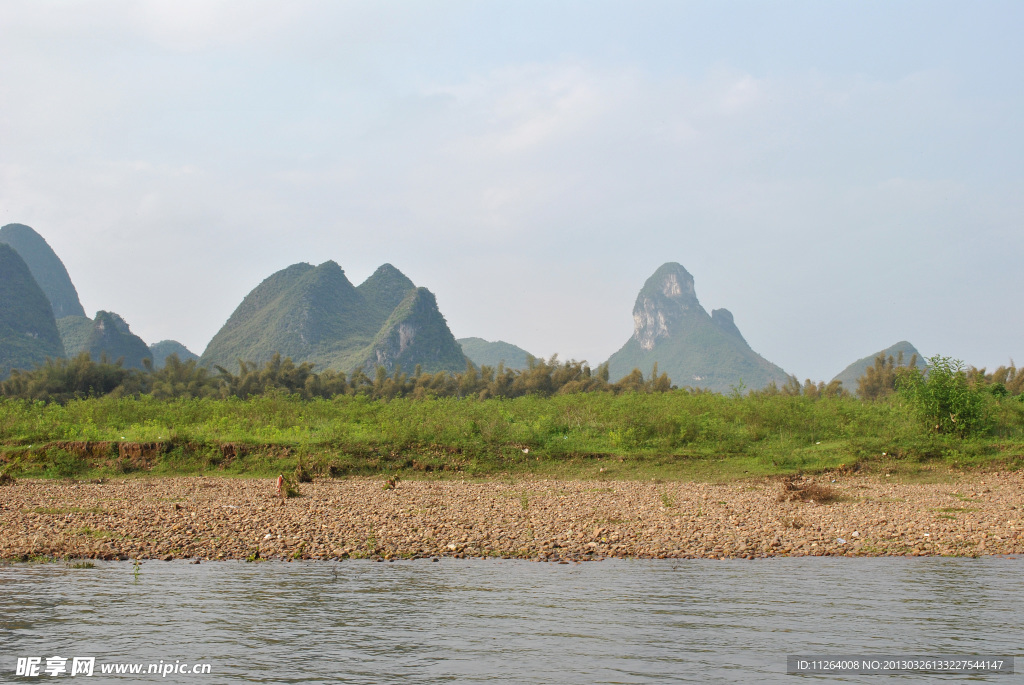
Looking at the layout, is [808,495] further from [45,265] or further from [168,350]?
[45,265]

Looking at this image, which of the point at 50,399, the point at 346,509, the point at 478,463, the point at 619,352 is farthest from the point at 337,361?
the point at 619,352

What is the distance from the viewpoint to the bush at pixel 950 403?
763 inches

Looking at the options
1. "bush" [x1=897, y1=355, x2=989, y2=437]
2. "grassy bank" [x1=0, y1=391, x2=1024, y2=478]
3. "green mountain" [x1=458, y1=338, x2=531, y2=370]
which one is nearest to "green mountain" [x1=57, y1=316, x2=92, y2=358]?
"green mountain" [x1=458, y1=338, x2=531, y2=370]

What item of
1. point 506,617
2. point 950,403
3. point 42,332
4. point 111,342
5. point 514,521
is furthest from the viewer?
point 42,332

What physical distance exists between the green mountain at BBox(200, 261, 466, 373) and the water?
6612cm

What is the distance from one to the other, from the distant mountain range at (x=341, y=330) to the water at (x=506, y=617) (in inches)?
1350

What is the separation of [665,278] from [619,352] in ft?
67.7

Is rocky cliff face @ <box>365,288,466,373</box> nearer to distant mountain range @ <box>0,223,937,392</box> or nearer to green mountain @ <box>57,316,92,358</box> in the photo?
distant mountain range @ <box>0,223,937,392</box>

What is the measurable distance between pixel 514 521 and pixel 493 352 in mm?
137097

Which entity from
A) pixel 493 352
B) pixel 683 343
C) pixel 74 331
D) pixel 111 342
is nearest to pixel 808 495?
pixel 111 342

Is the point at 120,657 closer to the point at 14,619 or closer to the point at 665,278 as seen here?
the point at 14,619

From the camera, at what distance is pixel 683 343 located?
505 ft

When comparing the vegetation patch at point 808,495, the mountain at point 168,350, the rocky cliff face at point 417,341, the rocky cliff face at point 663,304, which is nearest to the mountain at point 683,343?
the rocky cliff face at point 663,304

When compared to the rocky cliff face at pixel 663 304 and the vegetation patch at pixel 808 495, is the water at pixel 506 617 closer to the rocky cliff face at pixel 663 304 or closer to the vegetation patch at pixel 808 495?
the vegetation patch at pixel 808 495
